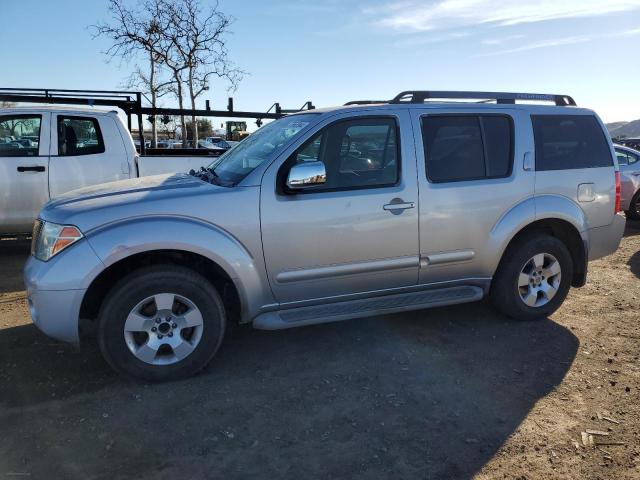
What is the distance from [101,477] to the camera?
8.27ft

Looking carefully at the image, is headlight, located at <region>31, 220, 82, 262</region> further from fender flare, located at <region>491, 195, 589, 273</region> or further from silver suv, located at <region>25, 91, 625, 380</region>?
fender flare, located at <region>491, 195, 589, 273</region>

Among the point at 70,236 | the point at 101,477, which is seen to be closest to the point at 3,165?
the point at 70,236

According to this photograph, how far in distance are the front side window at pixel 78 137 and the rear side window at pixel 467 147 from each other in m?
4.62

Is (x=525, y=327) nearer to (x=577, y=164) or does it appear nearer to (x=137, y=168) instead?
(x=577, y=164)

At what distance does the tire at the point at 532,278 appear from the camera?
14.4 ft

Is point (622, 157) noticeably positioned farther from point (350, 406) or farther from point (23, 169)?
point (23, 169)

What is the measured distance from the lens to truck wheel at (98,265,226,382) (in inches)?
130

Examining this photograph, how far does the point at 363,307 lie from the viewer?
3900mm

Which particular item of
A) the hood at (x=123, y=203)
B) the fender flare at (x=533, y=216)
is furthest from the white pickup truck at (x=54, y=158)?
the fender flare at (x=533, y=216)

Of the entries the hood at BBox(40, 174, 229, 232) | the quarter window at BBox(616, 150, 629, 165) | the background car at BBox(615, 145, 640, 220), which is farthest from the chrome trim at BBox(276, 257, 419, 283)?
the quarter window at BBox(616, 150, 629, 165)

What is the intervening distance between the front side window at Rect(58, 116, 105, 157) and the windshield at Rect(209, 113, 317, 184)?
3.11m

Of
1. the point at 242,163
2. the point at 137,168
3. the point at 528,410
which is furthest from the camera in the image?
the point at 137,168

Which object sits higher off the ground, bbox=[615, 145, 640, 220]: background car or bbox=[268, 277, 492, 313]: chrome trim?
bbox=[615, 145, 640, 220]: background car

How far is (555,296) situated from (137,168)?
5.28 metres
